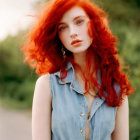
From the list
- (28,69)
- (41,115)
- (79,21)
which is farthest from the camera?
(28,69)

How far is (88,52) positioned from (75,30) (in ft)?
0.89

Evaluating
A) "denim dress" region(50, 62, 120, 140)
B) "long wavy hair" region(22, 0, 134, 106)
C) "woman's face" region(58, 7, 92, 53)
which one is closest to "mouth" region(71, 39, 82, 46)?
"woman's face" region(58, 7, 92, 53)

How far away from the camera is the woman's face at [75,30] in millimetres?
1978

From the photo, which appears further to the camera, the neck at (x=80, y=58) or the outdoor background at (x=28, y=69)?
the outdoor background at (x=28, y=69)

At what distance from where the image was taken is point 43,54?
217 cm

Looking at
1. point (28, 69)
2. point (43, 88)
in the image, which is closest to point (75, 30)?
point (43, 88)

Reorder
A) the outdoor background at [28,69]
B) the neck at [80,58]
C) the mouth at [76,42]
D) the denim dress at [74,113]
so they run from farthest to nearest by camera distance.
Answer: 1. the outdoor background at [28,69]
2. the neck at [80,58]
3. the mouth at [76,42]
4. the denim dress at [74,113]

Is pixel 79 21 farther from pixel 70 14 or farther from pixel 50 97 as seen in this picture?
pixel 50 97

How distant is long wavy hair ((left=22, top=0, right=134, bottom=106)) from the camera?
2.01 m

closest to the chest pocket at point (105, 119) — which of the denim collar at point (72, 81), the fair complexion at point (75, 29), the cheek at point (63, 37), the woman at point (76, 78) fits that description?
the woman at point (76, 78)

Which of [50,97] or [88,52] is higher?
[88,52]

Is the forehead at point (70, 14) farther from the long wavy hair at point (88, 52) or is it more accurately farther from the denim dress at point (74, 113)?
the denim dress at point (74, 113)

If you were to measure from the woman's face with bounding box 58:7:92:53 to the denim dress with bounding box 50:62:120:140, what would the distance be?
0.25 m

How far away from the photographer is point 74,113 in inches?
74.8
